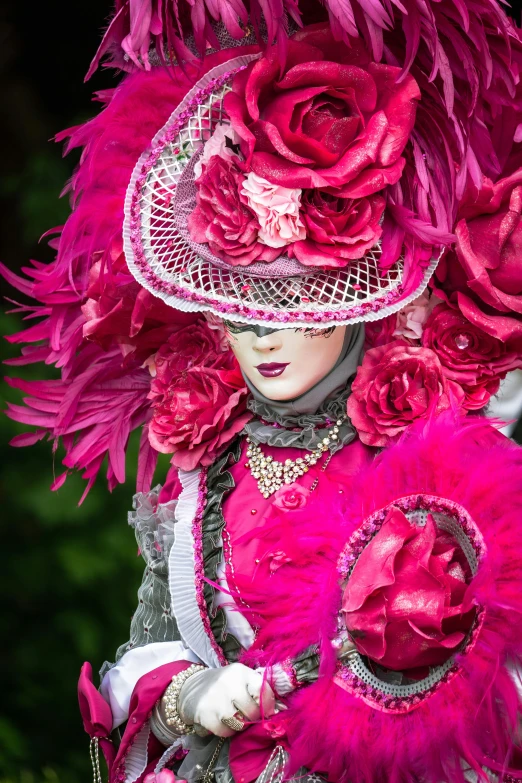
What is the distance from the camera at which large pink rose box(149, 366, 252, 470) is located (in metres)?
1.38

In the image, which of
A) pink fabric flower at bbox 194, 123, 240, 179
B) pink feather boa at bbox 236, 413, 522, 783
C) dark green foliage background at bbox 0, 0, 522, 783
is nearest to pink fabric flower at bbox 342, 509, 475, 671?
pink feather boa at bbox 236, 413, 522, 783

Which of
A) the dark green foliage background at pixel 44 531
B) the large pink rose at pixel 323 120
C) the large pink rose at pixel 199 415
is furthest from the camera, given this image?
the dark green foliage background at pixel 44 531

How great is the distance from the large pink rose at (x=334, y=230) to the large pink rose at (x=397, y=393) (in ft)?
0.51

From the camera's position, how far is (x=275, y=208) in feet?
3.86

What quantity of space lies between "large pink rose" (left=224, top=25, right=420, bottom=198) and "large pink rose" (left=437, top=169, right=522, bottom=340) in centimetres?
13

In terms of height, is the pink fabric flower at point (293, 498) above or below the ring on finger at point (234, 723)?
above

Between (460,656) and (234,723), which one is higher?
(460,656)

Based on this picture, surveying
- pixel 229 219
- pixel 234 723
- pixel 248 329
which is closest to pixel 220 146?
pixel 229 219

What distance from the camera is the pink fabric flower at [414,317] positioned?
4.30ft

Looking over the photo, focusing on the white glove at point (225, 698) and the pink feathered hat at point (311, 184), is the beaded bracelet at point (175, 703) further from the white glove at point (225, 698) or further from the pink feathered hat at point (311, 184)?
the pink feathered hat at point (311, 184)

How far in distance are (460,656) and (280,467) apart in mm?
378

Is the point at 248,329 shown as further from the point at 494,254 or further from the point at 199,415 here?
the point at 494,254

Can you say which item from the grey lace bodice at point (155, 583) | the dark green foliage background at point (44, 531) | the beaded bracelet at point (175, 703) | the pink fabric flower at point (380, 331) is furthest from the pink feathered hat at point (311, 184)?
the dark green foliage background at point (44, 531)

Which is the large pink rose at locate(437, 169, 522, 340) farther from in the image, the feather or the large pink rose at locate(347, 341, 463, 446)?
the feather
